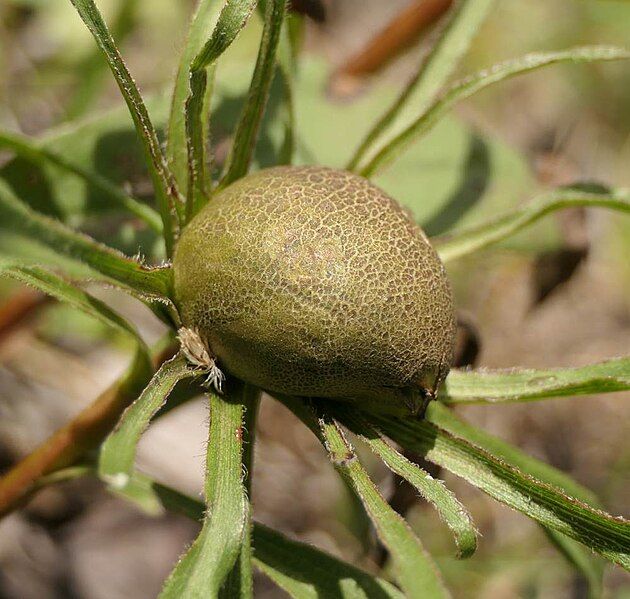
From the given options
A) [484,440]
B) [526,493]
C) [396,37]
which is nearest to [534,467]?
[484,440]

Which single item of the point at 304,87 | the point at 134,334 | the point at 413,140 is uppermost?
the point at 304,87

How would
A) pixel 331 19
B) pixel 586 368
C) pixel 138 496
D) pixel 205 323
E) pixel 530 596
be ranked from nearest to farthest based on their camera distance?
pixel 205 323 → pixel 586 368 → pixel 138 496 → pixel 530 596 → pixel 331 19

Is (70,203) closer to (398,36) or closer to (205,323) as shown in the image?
(205,323)

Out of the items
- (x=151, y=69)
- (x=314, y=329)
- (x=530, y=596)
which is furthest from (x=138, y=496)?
(x=151, y=69)

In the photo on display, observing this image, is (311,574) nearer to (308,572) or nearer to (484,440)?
(308,572)

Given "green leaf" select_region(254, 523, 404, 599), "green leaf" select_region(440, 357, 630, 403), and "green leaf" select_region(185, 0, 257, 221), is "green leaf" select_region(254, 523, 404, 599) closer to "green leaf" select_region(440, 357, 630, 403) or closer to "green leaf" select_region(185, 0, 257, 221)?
"green leaf" select_region(440, 357, 630, 403)

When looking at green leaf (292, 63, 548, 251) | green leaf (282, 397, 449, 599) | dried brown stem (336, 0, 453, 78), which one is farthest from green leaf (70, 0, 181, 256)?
dried brown stem (336, 0, 453, 78)

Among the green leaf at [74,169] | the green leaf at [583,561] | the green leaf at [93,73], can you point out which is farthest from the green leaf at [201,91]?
the green leaf at [93,73]
